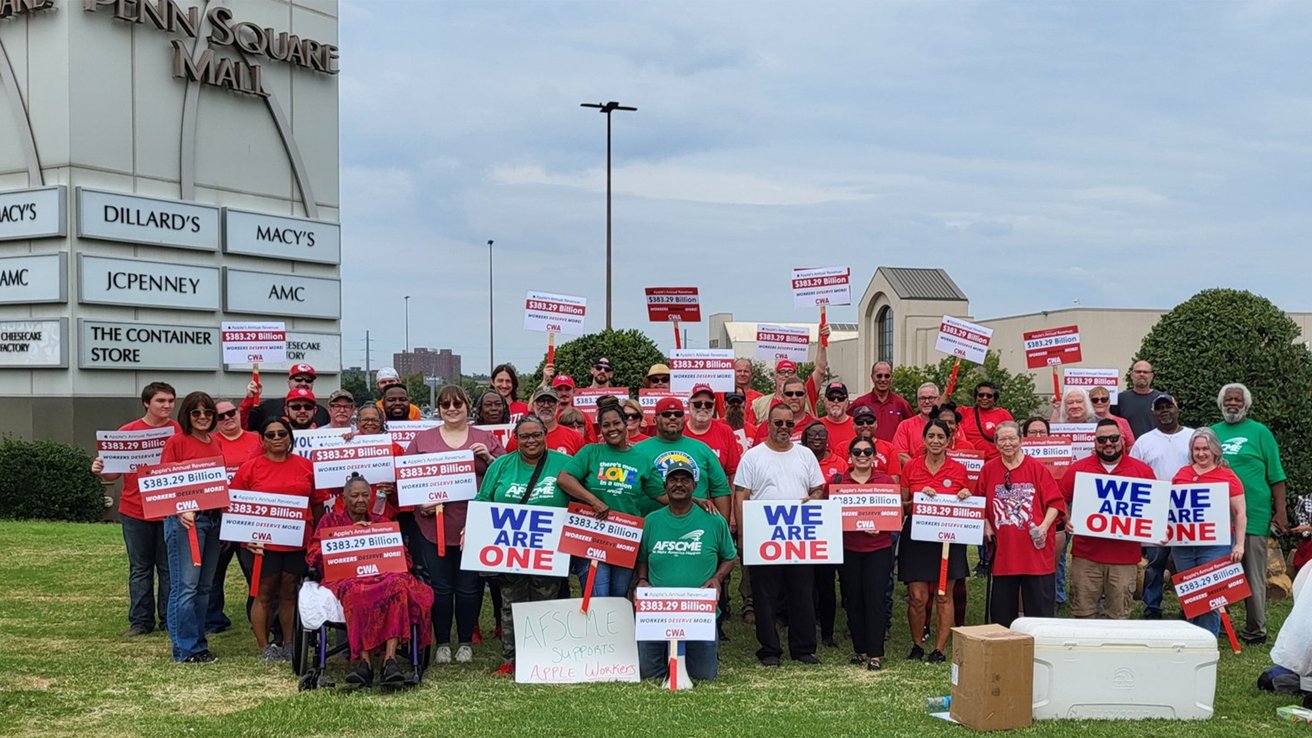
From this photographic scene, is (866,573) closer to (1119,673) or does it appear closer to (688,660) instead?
(688,660)

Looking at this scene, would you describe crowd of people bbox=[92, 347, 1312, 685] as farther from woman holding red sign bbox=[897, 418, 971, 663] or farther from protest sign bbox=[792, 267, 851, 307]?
protest sign bbox=[792, 267, 851, 307]

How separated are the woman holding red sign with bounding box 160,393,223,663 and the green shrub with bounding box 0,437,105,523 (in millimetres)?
9595

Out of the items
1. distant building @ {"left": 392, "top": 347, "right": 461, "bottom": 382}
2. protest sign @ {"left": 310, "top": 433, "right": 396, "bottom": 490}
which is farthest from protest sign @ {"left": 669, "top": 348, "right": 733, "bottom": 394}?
distant building @ {"left": 392, "top": 347, "right": 461, "bottom": 382}

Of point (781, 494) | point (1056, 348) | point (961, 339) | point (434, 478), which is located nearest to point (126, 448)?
point (434, 478)

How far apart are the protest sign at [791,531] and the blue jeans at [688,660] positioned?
2.71 ft

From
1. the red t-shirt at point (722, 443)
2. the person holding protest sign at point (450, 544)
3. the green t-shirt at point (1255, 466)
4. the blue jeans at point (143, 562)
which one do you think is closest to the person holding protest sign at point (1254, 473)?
the green t-shirt at point (1255, 466)

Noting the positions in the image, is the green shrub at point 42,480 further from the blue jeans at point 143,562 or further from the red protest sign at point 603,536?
the red protest sign at point 603,536

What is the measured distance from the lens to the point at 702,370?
12.9 metres

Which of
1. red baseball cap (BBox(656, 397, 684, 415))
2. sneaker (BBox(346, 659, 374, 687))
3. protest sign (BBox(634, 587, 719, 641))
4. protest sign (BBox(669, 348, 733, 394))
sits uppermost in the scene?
protest sign (BBox(669, 348, 733, 394))

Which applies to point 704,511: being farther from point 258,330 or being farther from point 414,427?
point 258,330

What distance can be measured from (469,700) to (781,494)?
2923 mm

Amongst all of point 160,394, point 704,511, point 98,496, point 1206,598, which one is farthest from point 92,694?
point 98,496

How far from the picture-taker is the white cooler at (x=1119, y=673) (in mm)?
7578

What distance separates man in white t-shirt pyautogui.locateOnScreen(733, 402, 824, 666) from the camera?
31.1ft
